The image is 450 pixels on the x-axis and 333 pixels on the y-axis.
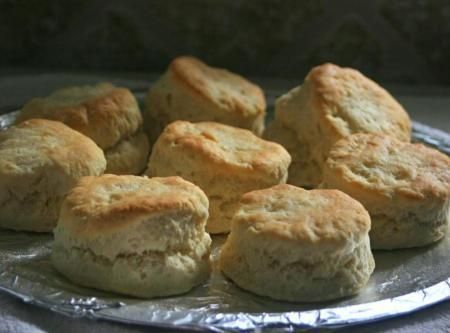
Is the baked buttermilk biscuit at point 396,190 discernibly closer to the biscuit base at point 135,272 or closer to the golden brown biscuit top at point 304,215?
the golden brown biscuit top at point 304,215

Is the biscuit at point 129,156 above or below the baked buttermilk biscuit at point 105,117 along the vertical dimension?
below

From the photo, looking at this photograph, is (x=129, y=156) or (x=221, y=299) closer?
(x=221, y=299)

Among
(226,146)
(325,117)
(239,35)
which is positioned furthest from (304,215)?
(239,35)

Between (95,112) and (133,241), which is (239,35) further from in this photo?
(133,241)

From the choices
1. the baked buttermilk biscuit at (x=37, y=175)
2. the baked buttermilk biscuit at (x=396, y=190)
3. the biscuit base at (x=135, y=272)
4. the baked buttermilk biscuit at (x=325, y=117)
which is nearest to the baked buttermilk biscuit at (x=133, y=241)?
the biscuit base at (x=135, y=272)

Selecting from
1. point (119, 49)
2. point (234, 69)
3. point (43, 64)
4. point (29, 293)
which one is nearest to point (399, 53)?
point (234, 69)

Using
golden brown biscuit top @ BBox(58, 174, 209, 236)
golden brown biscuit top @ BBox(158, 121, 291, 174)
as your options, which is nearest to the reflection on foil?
golden brown biscuit top @ BBox(58, 174, 209, 236)
